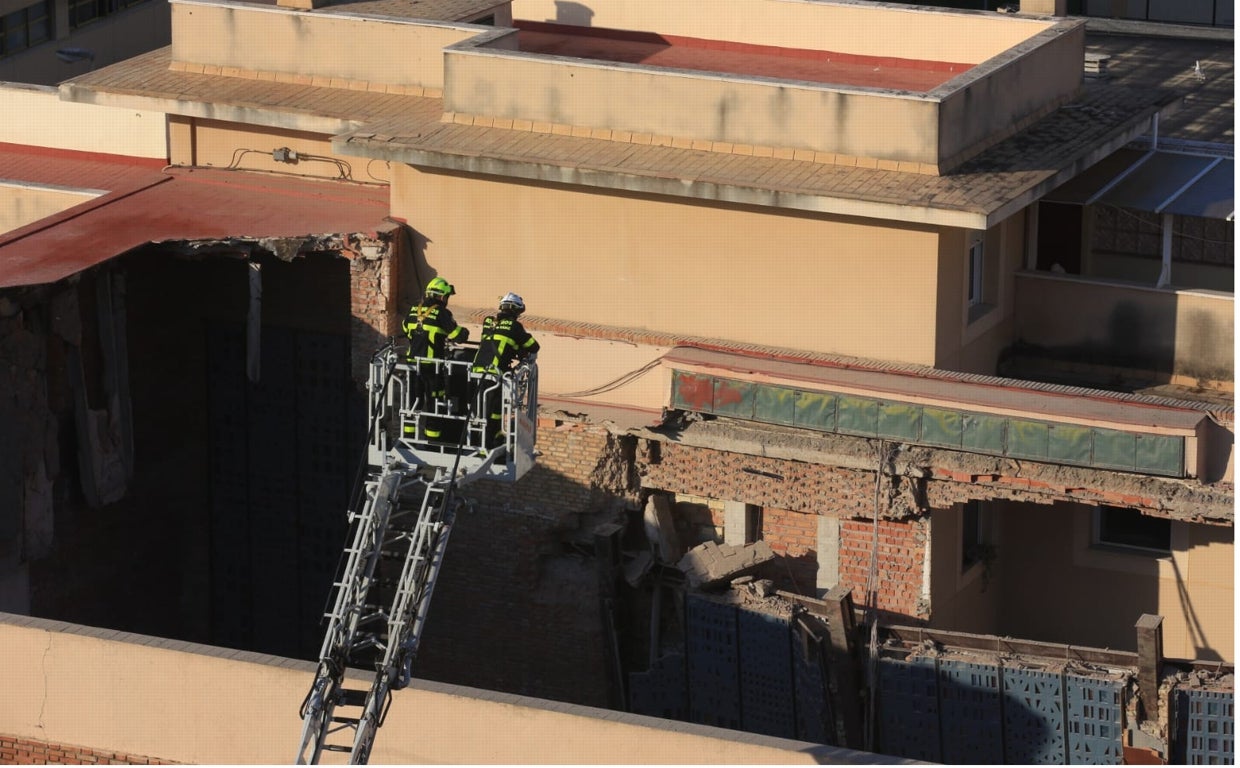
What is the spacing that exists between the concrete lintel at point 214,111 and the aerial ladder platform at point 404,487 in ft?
24.6

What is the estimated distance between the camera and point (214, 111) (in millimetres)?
32125

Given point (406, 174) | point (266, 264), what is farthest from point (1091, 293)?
point (266, 264)

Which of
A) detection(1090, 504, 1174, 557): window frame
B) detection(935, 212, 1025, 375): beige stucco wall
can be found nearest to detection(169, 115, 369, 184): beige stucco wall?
detection(935, 212, 1025, 375): beige stucco wall

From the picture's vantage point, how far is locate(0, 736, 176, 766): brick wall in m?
25.2

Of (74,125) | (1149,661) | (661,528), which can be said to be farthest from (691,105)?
(74,125)

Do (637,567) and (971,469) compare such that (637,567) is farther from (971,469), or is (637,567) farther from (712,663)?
(971,469)

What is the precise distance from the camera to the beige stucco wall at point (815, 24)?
32625 millimetres

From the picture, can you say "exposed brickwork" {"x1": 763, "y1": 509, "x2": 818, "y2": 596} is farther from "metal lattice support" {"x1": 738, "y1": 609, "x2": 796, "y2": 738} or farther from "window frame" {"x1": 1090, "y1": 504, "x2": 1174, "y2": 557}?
"window frame" {"x1": 1090, "y1": 504, "x2": 1174, "y2": 557}

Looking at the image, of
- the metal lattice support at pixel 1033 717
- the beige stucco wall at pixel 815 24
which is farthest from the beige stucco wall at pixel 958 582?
the beige stucco wall at pixel 815 24

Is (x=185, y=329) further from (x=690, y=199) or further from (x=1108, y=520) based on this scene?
(x=1108, y=520)

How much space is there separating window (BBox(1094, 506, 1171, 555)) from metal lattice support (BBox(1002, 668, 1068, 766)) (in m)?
3.36

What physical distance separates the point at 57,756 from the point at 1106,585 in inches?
498

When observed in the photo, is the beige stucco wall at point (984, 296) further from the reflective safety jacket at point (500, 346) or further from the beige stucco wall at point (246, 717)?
the beige stucco wall at point (246, 717)

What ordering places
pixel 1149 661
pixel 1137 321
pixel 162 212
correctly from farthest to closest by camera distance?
pixel 162 212 → pixel 1137 321 → pixel 1149 661
